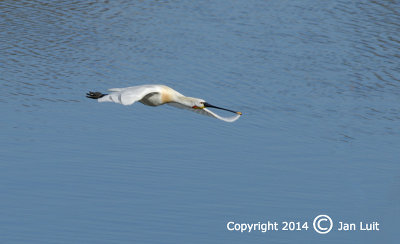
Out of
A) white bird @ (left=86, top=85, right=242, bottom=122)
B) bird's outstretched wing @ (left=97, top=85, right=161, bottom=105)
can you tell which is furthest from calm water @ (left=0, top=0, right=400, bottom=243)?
bird's outstretched wing @ (left=97, top=85, right=161, bottom=105)

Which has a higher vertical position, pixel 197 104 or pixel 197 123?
pixel 197 123

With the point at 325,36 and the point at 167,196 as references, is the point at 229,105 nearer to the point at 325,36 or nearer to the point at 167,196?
the point at 167,196

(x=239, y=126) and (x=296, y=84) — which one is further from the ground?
(x=296, y=84)

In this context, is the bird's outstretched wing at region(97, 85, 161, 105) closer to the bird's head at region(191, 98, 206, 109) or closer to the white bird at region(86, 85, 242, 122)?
the white bird at region(86, 85, 242, 122)

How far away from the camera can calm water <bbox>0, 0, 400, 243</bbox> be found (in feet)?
114

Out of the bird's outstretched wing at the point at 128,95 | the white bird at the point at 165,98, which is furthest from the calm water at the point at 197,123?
the bird's outstretched wing at the point at 128,95

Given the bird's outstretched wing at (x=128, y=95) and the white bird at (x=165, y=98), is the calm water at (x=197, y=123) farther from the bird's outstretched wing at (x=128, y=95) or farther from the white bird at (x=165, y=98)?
the bird's outstretched wing at (x=128, y=95)

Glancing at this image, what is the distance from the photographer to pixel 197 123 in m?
41.9

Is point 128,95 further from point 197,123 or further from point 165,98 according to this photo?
point 197,123

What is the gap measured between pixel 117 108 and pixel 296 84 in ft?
28.1

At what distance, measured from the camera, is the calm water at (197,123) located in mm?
34875

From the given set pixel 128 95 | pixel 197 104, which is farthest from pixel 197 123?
pixel 128 95

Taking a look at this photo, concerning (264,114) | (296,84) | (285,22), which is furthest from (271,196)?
(285,22)

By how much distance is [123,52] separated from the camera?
52.9 metres
